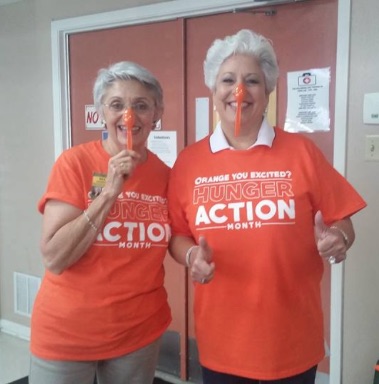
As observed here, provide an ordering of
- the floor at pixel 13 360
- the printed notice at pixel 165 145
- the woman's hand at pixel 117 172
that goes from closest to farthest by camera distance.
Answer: the woman's hand at pixel 117 172 < the printed notice at pixel 165 145 < the floor at pixel 13 360

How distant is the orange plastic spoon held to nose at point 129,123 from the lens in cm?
128

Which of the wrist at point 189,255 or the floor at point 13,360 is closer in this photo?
the wrist at point 189,255

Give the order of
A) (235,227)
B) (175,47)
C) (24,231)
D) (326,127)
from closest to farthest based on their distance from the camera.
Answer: (235,227)
(326,127)
(175,47)
(24,231)

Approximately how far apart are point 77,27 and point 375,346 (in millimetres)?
2311

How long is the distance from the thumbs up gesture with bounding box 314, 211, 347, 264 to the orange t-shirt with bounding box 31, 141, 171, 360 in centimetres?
45

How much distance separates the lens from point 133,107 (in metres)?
1.31

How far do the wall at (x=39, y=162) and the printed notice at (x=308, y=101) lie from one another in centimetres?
15

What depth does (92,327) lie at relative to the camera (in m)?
1.28

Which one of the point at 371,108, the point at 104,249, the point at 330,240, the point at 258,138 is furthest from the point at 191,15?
the point at 330,240

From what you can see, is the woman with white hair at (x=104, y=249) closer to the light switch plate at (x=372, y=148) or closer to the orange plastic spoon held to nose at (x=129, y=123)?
the orange plastic spoon held to nose at (x=129, y=123)

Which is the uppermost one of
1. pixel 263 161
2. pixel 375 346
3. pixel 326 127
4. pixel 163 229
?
pixel 326 127

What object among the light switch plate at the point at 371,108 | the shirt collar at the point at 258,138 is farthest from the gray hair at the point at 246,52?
the light switch plate at the point at 371,108

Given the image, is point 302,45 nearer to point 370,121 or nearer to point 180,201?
point 370,121

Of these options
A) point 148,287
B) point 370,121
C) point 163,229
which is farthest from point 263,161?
point 370,121
